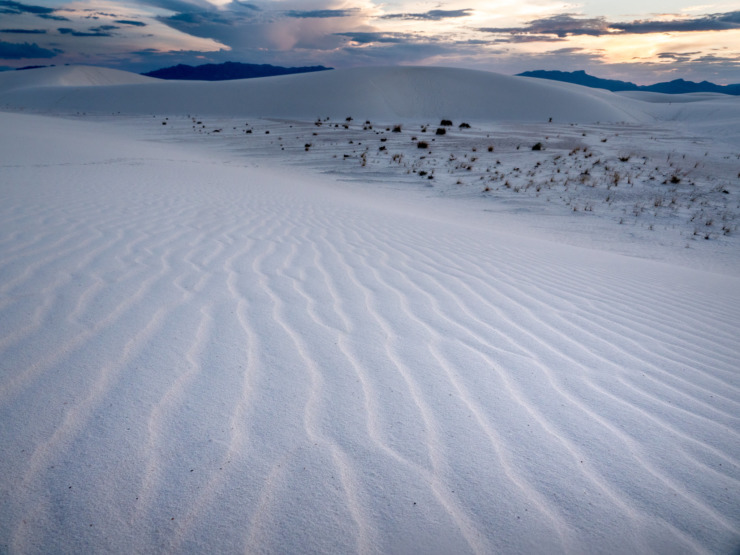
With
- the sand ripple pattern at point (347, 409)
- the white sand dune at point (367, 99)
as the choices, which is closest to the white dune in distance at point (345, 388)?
the sand ripple pattern at point (347, 409)

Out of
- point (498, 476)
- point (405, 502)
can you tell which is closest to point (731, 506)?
point (498, 476)

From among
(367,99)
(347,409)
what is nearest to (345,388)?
(347,409)

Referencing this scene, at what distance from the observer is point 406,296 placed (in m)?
3.38

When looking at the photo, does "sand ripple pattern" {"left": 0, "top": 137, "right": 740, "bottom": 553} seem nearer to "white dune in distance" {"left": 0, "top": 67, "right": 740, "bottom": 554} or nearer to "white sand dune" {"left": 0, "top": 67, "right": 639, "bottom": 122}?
"white dune in distance" {"left": 0, "top": 67, "right": 740, "bottom": 554}

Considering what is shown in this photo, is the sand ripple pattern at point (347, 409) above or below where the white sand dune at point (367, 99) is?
below

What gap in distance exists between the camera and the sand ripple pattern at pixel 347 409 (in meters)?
1.45

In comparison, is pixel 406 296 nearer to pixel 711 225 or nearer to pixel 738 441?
pixel 738 441

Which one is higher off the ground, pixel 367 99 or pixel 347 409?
pixel 367 99

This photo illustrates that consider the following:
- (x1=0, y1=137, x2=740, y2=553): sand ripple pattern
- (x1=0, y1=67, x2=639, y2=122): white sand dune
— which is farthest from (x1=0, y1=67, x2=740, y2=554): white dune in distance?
(x1=0, y1=67, x2=639, y2=122): white sand dune

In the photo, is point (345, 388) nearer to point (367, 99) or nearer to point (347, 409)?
point (347, 409)

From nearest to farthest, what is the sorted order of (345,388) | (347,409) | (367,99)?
(347,409), (345,388), (367,99)

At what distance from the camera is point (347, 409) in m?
1.97

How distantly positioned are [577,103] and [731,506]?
3956 cm

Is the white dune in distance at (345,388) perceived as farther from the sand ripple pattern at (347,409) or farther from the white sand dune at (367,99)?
the white sand dune at (367,99)
